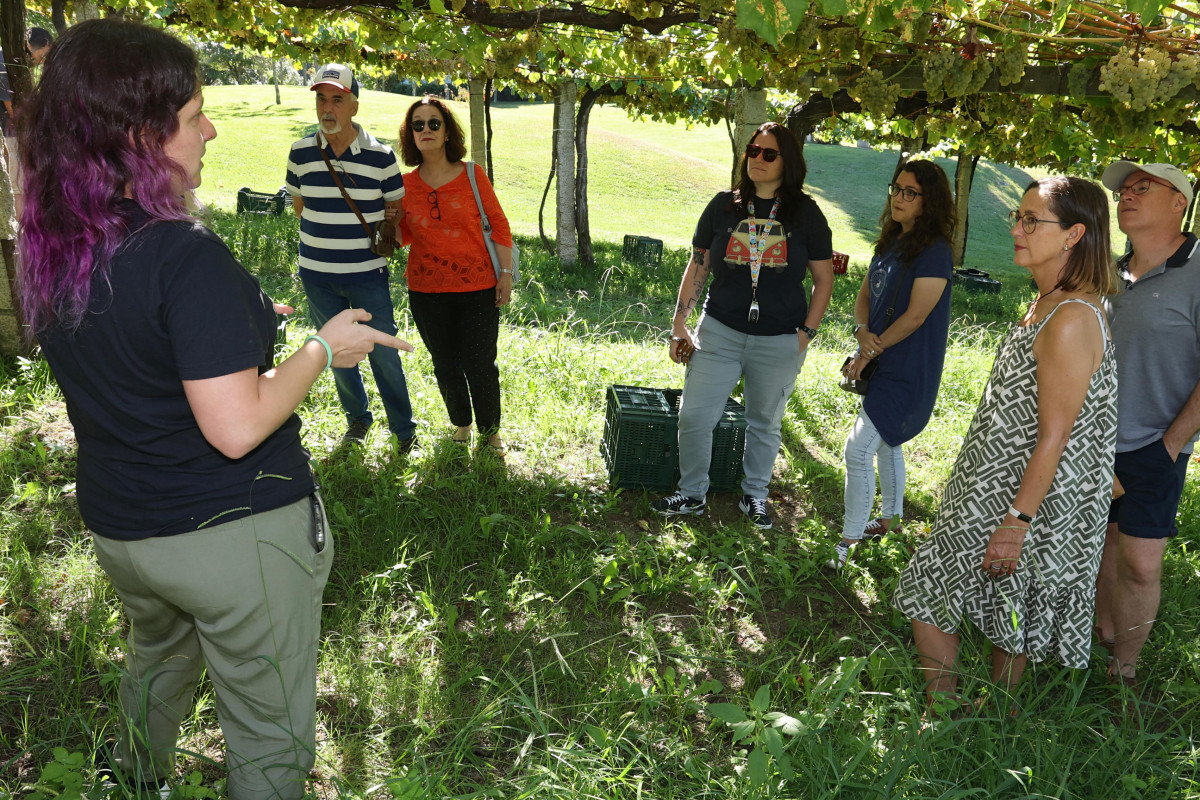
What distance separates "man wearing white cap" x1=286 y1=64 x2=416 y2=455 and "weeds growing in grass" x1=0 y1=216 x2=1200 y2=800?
801 mm

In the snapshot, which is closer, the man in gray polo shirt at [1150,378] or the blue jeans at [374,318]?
the man in gray polo shirt at [1150,378]

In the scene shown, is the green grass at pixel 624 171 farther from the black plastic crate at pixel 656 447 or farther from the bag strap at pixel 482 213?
the black plastic crate at pixel 656 447

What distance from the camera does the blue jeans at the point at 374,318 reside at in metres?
4.20

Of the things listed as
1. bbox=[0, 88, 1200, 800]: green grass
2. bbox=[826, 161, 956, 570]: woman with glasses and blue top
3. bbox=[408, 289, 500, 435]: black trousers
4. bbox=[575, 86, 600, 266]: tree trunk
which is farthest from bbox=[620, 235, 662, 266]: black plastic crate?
bbox=[826, 161, 956, 570]: woman with glasses and blue top

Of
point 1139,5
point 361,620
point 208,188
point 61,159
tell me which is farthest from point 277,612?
point 208,188

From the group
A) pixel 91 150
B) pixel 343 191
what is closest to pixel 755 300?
pixel 343 191

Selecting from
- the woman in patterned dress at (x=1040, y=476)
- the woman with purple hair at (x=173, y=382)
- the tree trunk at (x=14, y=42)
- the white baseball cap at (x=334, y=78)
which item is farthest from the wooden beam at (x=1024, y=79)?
the tree trunk at (x=14, y=42)

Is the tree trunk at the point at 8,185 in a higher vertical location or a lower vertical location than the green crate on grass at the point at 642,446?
higher

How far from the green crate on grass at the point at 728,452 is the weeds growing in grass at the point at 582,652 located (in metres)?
0.11

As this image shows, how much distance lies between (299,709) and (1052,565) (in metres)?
2.18

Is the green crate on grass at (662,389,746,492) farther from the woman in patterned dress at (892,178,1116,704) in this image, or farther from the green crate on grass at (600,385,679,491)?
the woman in patterned dress at (892,178,1116,704)

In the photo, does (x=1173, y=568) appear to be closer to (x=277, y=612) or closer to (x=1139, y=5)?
(x=1139, y=5)

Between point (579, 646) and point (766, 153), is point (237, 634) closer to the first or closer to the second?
point (579, 646)

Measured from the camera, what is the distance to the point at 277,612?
A: 1774mm
